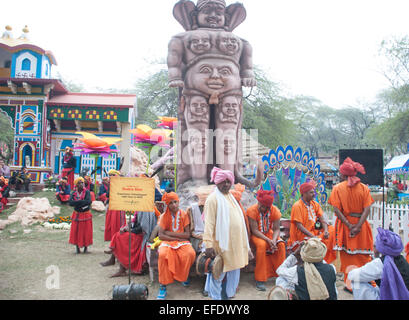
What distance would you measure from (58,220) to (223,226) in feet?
24.3

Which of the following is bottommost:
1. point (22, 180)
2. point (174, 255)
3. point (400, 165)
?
point (174, 255)

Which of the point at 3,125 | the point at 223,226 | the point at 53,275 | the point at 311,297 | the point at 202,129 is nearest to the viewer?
the point at 311,297

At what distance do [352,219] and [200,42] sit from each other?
3.91 meters

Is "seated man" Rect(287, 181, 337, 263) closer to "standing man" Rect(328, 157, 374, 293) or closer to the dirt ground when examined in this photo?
"standing man" Rect(328, 157, 374, 293)

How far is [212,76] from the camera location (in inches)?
219

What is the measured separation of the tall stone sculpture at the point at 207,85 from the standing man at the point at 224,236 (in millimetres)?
1970

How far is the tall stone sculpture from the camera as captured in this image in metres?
5.67

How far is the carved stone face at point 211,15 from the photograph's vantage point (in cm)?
593

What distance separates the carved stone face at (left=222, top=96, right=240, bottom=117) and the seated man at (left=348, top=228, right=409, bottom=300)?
11.4 feet

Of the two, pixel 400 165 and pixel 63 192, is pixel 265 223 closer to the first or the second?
pixel 63 192

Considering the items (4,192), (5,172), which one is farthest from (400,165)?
(5,172)
